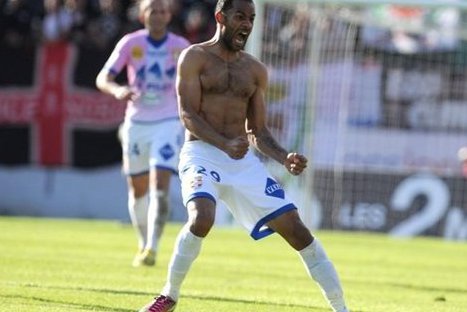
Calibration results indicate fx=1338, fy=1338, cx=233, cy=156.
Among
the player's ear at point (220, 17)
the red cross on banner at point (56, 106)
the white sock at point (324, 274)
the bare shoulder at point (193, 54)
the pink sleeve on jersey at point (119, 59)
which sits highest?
the player's ear at point (220, 17)

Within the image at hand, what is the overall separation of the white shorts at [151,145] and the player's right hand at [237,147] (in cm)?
497

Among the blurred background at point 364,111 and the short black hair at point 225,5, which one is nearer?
the short black hair at point 225,5

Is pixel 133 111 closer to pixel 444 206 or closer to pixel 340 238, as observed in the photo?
pixel 340 238

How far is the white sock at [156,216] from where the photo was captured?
13.9 metres

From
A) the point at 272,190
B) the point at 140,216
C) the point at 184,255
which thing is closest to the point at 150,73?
the point at 140,216

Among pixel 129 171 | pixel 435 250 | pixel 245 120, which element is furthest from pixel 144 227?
pixel 435 250

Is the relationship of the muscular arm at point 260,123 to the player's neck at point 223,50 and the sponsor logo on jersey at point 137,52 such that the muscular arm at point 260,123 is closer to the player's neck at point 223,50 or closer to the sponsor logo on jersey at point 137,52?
the player's neck at point 223,50

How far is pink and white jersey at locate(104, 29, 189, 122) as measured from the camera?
14.5 meters

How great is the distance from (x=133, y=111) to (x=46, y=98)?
11.6 meters

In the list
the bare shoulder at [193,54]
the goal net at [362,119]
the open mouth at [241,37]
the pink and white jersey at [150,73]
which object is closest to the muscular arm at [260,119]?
the open mouth at [241,37]

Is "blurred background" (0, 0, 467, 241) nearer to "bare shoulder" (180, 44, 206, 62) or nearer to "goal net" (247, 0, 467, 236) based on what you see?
"goal net" (247, 0, 467, 236)

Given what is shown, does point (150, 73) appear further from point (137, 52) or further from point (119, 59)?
point (119, 59)

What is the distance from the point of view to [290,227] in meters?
9.27

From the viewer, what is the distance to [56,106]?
1021 inches
